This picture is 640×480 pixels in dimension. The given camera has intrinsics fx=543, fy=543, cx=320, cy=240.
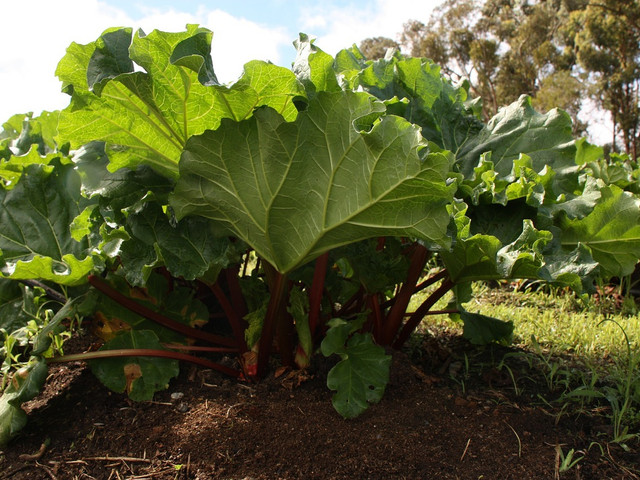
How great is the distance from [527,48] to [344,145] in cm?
2476

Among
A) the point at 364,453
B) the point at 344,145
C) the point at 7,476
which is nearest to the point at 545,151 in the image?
the point at 344,145

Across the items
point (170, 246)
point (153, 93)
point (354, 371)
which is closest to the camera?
point (153, 93)

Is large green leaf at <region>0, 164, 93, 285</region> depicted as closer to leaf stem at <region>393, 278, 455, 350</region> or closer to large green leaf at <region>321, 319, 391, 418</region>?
large green leaf at <region>321, 319, 391, 418</region>

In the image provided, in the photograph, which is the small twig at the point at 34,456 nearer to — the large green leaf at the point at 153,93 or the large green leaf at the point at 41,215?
the large green leaf at the point at 41,215

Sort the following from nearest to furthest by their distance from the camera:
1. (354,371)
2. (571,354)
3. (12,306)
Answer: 1. (354,371)
2. (12,306)
3. (571,354)

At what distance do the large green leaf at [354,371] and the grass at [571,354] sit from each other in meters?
0.47

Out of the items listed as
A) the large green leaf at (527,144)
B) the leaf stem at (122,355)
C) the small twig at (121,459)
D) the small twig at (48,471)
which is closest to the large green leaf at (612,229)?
the large green leaf at (527,144)

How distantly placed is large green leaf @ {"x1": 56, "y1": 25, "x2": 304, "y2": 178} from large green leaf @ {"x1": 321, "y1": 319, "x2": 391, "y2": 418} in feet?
2.19

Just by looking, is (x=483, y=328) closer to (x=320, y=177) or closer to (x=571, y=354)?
(x=571, y=354)

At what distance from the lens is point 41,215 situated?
175 centimetres

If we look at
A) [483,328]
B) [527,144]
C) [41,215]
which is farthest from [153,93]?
[483,328]

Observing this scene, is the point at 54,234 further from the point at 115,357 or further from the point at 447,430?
the point at 447,430

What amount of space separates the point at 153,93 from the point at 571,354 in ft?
6.61

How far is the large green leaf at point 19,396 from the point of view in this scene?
5.16ft
